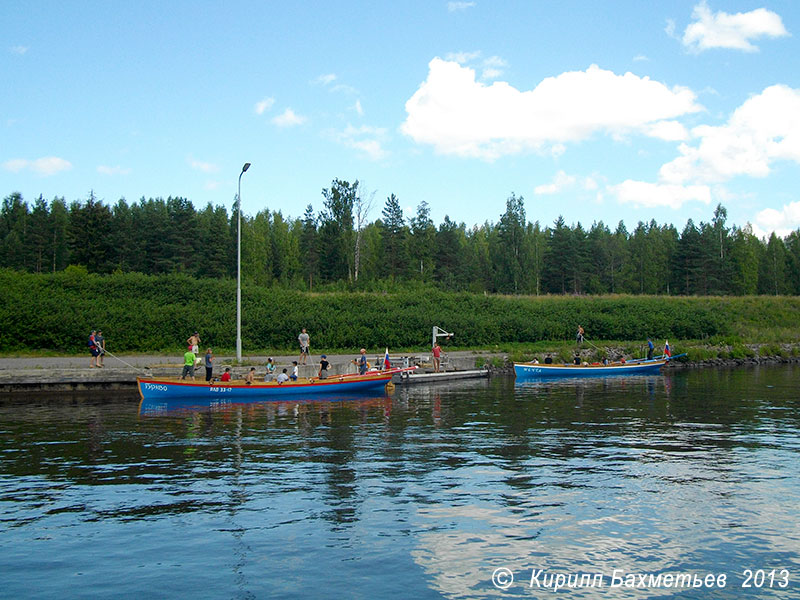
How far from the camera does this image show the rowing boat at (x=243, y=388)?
28.8 meters

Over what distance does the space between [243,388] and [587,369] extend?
22.7 metres

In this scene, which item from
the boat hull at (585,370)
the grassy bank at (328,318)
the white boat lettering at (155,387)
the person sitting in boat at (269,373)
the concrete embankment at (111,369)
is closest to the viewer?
the white boat lettering at (155,387)

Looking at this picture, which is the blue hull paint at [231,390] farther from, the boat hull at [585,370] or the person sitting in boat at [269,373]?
the boat hull at [585,370]

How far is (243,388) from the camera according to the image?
97.4 ft

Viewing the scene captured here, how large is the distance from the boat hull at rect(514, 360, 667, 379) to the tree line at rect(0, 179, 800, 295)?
79.6ft

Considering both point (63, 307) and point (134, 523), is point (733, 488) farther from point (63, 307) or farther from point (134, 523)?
point (63, 307)

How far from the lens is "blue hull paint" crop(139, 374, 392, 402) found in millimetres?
28812

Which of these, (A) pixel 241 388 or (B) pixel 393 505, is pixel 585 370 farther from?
(B) pixel 393 505

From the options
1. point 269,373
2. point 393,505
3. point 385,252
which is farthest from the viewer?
point 385,252

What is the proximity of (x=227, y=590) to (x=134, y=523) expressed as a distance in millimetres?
3659

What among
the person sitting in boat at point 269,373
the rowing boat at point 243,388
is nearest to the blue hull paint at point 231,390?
the rowing boat at point 243,388

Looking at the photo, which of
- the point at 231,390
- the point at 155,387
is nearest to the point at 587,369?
the point at 231,390

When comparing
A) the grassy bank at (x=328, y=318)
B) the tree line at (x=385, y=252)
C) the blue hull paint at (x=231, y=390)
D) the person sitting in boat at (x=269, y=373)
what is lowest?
the blue hull paint at (x=231, y=390)

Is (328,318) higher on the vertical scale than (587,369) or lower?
higher
